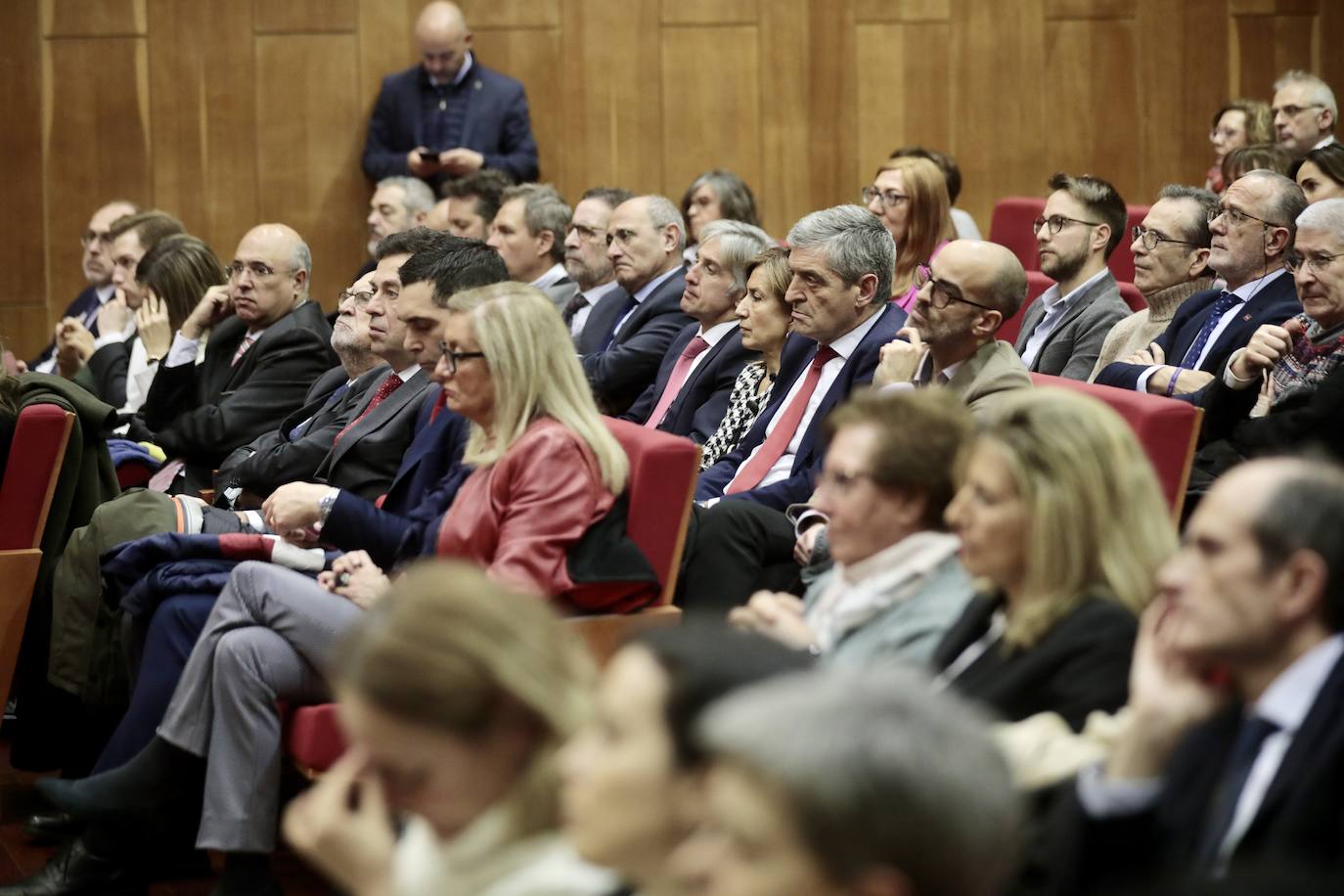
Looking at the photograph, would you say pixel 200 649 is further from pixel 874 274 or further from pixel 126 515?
pixel 874 274

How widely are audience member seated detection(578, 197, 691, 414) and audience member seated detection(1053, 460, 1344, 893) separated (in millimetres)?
3699

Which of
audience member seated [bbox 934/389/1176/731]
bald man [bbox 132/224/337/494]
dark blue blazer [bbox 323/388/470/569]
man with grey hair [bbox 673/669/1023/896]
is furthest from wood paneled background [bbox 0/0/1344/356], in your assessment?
man with grey hair [bbox 673/669/1023/896]

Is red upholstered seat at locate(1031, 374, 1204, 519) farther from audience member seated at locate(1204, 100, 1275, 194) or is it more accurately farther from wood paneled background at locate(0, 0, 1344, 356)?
wood paneled background at locate(0, 0, 1344, 356)

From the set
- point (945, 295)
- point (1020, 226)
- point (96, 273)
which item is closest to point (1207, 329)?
point (945, 295)

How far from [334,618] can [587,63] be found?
5360 mm

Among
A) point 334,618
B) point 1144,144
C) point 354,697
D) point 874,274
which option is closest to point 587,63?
point 1144,144

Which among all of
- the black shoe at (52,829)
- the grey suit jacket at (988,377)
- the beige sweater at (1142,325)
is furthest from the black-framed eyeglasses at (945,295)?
the black shoe at (52,829)

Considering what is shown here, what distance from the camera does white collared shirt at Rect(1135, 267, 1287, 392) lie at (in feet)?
13.8

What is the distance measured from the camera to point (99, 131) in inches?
314

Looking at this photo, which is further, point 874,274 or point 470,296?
point 874,274

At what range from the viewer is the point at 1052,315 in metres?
5.09

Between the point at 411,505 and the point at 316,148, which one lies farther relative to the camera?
the point at 316,148

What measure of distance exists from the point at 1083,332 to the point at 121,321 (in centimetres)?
353

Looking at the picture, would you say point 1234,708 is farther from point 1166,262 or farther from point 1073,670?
point 1166,262
